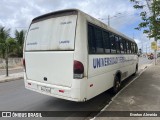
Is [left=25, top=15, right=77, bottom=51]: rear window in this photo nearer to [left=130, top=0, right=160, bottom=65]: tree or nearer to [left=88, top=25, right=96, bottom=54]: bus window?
[left=88, top=25, right=96, bottom=54]: bus window

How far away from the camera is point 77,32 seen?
565cm

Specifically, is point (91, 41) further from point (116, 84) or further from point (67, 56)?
point (116, 84)

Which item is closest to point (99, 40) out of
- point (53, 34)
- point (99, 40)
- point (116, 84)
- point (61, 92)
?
point (99, 40)

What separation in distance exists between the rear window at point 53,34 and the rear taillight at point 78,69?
1.48ft

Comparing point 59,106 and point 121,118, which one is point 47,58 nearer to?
point 59,106

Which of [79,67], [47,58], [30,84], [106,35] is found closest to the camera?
[79,67]

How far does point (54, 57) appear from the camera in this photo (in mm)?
6043

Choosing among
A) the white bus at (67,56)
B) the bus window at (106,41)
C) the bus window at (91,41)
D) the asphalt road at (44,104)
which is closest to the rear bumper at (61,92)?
the white bus at (67,56)

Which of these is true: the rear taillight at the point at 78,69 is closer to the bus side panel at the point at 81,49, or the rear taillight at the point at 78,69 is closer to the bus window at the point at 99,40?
the bus side panel at the point at 81,49

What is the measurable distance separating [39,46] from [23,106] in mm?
2127

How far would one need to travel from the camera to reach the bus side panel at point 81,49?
558 centimetres

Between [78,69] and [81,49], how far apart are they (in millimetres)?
531

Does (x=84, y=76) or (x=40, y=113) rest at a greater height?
(x=84, y=76)

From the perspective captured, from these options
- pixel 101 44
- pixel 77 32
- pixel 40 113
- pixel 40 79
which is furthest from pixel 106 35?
pixel 40 113
